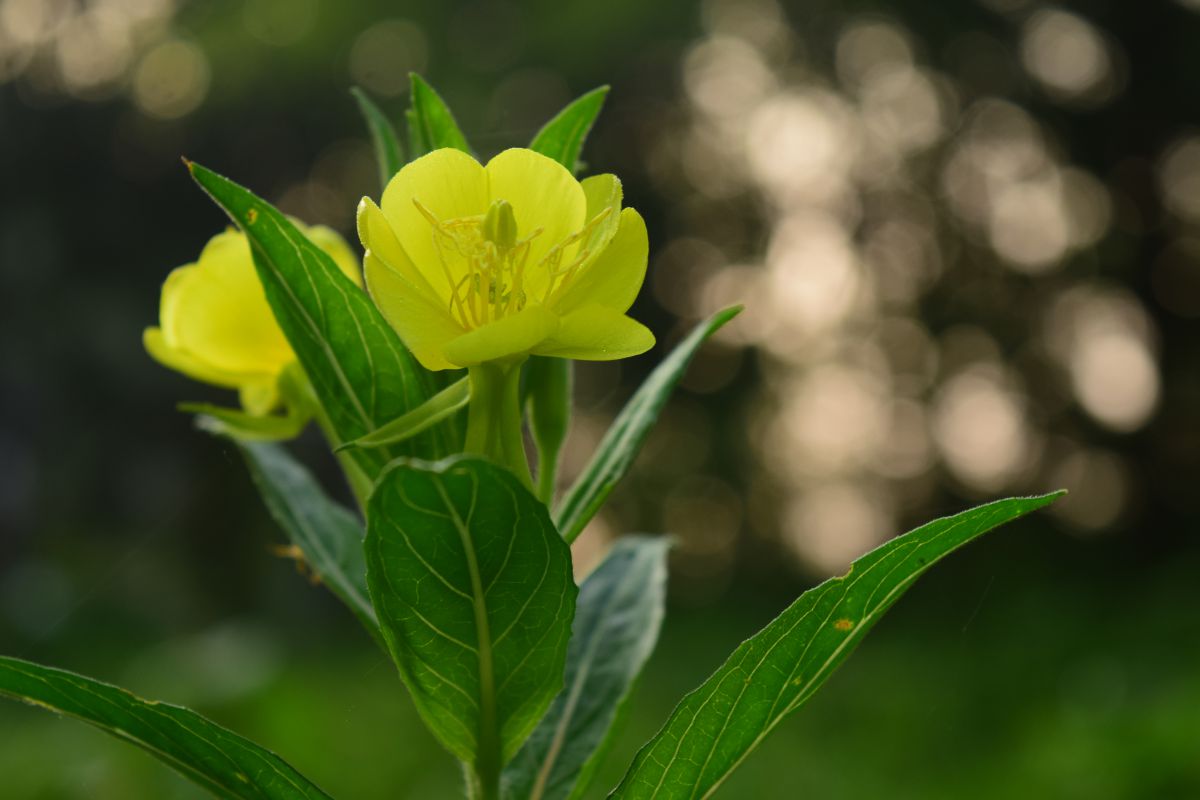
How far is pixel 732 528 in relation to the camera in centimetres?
1118

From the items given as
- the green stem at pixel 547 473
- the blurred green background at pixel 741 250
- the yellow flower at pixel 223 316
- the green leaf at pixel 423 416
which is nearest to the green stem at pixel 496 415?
the green leaf at pixel 423 416

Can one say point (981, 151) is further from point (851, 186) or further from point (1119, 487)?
point (1119, 487)

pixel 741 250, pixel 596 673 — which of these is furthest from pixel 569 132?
pixel 741 250

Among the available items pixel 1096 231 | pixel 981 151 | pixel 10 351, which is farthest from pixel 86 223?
pixel 1096 231

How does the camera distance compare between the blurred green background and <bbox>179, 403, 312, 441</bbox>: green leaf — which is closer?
<bbox>179, 403, 312, 441</bbox>: green leaf

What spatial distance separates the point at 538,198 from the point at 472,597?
24cm

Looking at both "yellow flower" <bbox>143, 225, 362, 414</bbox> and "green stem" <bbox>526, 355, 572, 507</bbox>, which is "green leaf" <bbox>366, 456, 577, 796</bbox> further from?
"yellow flower" <bbox>143, 225, 362, 414</bbox>

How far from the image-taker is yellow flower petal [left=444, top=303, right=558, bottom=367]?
2.15 ft

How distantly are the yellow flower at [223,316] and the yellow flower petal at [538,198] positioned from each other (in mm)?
222

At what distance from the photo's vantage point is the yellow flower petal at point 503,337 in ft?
2.15

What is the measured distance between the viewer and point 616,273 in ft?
2.33

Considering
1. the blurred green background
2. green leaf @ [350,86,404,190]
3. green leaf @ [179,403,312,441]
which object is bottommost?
the blurred green background

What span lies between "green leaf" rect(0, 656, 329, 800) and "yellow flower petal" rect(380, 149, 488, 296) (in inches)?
11.8

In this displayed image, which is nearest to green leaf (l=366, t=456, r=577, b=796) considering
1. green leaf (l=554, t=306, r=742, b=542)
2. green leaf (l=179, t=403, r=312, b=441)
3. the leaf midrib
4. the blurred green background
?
the leaf midrib
